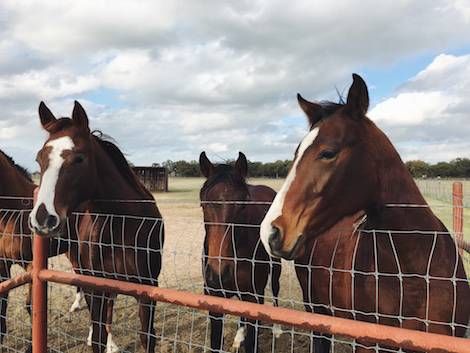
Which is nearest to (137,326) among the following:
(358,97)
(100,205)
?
(100,205)

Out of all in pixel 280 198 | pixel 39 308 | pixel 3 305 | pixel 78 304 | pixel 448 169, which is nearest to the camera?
pixel 280 198

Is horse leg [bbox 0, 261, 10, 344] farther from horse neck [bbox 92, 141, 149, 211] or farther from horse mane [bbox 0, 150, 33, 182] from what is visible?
horse neck [bbox 92, 141, 149, 211]

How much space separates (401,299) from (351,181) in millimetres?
690

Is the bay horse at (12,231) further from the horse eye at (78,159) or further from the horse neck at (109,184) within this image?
the horse eye at (78,159)

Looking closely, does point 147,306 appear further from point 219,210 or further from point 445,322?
point 445,322

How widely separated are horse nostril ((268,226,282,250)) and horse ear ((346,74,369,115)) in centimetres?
84

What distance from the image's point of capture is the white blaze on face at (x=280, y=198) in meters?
2.18

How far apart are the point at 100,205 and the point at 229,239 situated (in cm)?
113

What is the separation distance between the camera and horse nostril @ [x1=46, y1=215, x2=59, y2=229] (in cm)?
306

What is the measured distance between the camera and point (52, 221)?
310 cm

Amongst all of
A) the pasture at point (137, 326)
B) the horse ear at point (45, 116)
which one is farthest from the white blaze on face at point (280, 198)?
the horse ear at point (45, 116)

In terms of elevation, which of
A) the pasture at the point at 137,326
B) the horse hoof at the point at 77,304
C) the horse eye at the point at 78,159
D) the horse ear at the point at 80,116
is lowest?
the pasture at the point at 137,326

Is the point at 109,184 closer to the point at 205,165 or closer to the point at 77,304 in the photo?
the point at 205,165

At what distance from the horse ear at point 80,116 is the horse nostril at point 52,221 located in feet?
3.21
